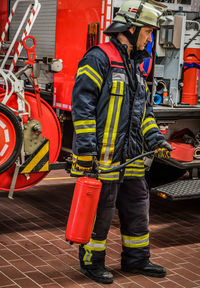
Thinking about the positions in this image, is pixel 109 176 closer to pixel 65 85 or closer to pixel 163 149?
pixel 163 149

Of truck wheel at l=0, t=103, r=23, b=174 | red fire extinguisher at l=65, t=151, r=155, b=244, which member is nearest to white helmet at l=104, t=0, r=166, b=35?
red fire extinguisher at l=65, t=151, r=155, b=244

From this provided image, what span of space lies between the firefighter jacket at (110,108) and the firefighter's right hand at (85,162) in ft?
0.05

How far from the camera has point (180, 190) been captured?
6215 millimetres

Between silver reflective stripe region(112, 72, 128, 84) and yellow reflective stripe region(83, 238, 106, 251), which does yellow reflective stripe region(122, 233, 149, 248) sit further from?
silver reflective stripe region(112, 72, 128, 84)

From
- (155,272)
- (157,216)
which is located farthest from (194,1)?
(155,272)

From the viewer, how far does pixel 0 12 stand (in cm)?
703

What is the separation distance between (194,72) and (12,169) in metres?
2.56

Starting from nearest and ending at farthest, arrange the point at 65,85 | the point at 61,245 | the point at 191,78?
the point at 61,245, the point at 65,85, the point at 191,78

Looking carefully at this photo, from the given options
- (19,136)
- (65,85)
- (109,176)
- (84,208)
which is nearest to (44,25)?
(65,85)

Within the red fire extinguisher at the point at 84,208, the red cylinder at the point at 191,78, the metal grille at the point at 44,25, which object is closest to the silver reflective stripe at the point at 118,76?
the red fire extinguisher at the point at 84,208

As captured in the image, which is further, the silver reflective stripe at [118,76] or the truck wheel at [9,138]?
the truck wheel at [9,138]

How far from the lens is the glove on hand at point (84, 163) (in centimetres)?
448

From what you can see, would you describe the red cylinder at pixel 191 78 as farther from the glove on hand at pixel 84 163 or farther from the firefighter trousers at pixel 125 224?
the glove on hand at pixel 84 163

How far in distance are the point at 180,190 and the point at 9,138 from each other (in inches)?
76.5
